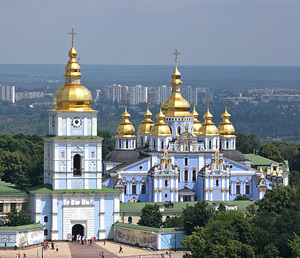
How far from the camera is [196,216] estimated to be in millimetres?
49906

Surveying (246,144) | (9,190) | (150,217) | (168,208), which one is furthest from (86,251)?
(246,144)

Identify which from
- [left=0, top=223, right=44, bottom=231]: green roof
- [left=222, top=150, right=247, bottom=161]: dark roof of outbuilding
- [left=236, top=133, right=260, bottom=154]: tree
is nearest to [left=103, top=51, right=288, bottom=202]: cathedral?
[left=222, top=150, right=247, bottom=161]: dark roof of outbuilding

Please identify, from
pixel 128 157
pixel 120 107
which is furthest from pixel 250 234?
pixel 120 107

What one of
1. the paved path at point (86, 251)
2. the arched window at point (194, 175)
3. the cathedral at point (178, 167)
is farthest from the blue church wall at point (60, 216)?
the arched window at point (194, 175)

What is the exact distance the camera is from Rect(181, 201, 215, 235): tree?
49.8 metres

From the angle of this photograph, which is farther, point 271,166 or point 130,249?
point 271,166

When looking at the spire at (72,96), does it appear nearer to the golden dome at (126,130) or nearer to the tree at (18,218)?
the tree at (18,218)

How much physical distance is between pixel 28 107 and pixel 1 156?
123 metres

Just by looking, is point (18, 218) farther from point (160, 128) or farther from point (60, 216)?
point (160, 128)

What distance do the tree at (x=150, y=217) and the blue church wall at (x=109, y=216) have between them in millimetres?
1603

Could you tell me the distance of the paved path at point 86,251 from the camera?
48375 millimetres

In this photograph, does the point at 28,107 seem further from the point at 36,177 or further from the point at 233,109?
the point at 36,177

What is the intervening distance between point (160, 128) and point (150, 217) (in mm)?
10843

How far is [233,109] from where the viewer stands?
Answer: 19488cm
